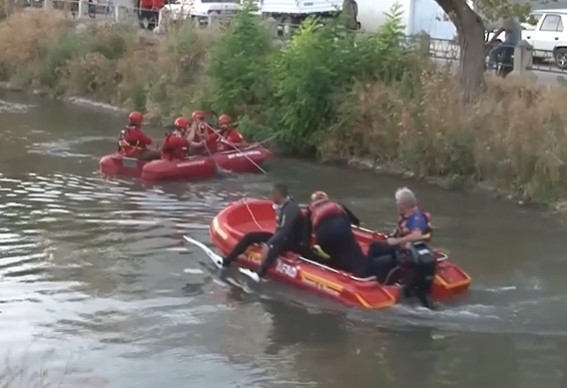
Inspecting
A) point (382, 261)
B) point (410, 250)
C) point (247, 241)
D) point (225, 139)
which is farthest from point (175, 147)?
point (410, 250)

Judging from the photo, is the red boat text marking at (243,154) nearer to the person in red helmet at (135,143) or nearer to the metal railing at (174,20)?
the person in red helmet at (135,143)

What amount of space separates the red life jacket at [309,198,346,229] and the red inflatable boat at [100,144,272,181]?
7.37 m

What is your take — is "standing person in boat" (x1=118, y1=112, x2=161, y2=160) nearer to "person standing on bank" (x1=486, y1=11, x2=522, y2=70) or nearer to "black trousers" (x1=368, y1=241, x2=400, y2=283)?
"person standing on bank" (x1=486, y1=11, x2=522, y2=70)

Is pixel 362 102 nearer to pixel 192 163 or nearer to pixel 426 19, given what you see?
pixel 192 163

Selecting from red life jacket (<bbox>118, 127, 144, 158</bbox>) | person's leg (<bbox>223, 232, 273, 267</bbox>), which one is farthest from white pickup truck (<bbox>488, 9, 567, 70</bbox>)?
person's leg (<bbox>223, 232, 273, 267</bbox>)

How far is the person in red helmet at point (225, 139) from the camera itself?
2128 cm

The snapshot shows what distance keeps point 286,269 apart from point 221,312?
0.98m

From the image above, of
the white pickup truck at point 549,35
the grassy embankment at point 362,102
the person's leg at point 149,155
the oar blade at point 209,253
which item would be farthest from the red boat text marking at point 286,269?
the white pickup truck at point 549,35

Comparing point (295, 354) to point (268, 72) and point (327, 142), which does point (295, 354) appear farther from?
point (268, 72)

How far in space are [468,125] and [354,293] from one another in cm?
873

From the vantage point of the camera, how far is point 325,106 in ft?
75.8

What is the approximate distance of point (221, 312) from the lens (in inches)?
504

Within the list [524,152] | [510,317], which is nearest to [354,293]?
[510,317]

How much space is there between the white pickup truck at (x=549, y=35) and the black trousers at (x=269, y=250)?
52.0ft
